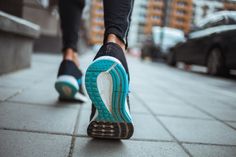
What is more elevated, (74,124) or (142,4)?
(142,4)

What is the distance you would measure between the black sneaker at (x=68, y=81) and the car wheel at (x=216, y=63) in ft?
15.4

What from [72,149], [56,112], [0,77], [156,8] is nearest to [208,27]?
[0,77]

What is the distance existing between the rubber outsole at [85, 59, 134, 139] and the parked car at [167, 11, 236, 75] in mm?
4837

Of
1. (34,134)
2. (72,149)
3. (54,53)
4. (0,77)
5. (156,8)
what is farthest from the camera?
(156,8)

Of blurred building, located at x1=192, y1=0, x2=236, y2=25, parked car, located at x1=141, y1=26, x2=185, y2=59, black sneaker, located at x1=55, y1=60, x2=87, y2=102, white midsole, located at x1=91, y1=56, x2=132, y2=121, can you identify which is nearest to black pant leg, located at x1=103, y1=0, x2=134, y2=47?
white midsole, located at x1=91, y1=56, x2=132, y2=121

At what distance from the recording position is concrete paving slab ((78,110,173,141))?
1.34m

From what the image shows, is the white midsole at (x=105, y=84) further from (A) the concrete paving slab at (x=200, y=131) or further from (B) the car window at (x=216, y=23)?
(B) the car window at (x=216, y=23)

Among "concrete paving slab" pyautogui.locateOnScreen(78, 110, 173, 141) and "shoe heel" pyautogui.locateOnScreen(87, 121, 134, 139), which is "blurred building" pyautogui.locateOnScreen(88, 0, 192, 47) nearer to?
"concrete paving slab" pyautogui.locateOnScreen(78, 110, 173, 141)

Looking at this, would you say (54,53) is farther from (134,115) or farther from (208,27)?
(134,115)

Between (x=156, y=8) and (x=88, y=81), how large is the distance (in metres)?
86.8

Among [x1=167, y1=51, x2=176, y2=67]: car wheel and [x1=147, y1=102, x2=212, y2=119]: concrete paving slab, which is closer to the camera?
[x1=147, y1=102, x2=212, y2=119]: concrete paving slab

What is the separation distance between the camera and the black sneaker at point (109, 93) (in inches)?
A: 44.0

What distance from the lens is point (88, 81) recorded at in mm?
1134

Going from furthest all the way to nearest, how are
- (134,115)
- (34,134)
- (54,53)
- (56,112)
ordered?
(54,53) → (134,115) → (56,112) → (34,134)
